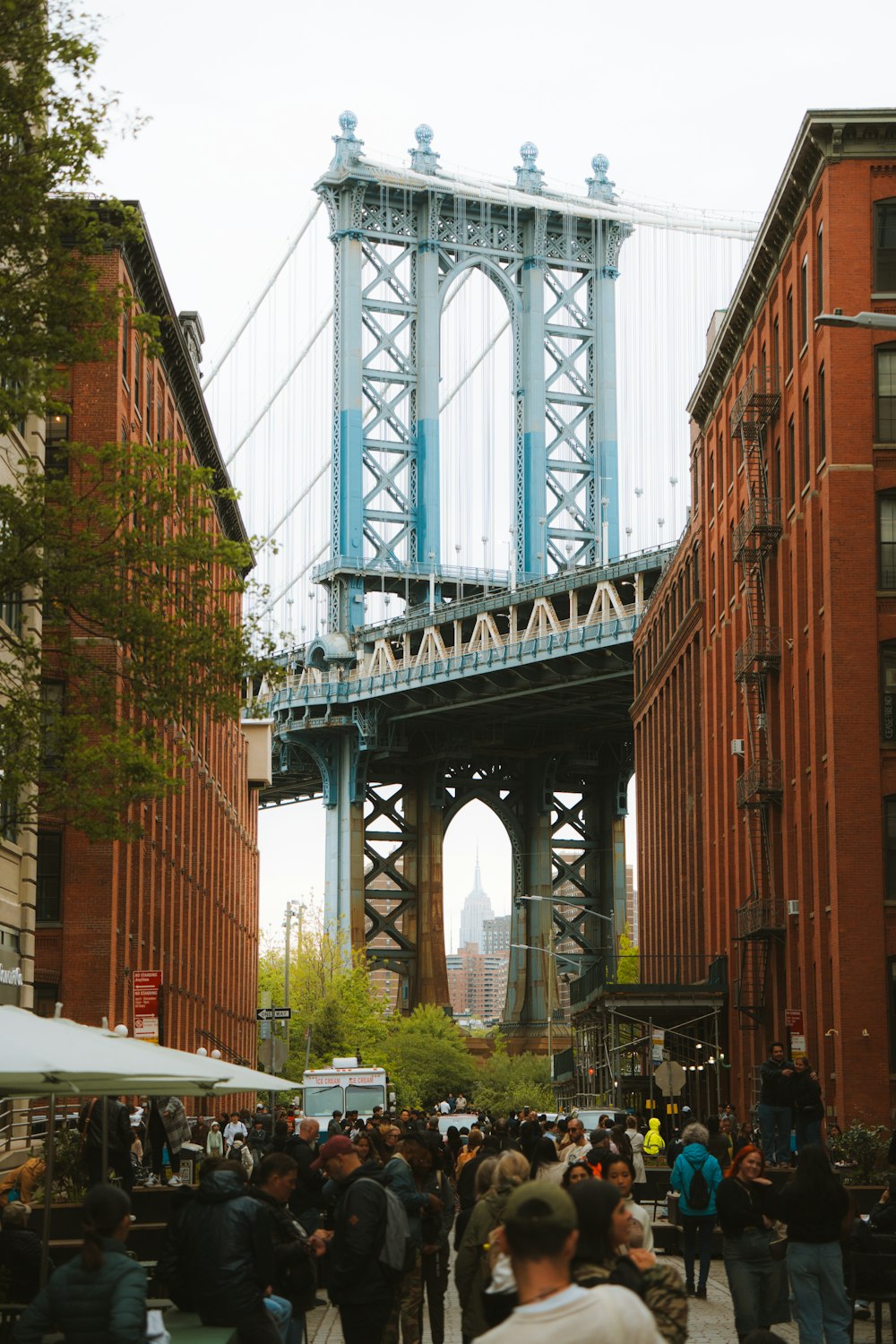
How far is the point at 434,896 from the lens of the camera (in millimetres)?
133000

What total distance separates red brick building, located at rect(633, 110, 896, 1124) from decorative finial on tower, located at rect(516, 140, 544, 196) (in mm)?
68526

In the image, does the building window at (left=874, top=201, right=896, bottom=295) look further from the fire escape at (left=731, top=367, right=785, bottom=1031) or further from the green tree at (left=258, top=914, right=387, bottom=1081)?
the green tree at (left=258, top=914, right=387, bottom=1081)

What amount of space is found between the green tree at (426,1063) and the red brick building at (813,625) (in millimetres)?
53179

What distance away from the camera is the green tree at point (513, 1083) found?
364 feet

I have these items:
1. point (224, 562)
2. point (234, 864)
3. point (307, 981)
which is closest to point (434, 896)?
point (307, 981)

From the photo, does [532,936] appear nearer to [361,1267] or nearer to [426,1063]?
[426,1063]

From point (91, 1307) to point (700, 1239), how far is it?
13.6 m

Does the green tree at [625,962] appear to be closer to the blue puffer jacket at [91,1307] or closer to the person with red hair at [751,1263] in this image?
the person with red hair at [751,1263]

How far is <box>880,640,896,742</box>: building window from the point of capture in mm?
42875

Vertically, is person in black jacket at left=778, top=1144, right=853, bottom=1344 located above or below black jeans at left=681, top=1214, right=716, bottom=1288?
above

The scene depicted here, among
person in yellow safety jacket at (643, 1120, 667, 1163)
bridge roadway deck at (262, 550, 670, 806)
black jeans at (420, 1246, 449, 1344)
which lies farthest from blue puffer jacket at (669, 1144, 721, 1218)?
bridge roadway deck at (262, 550, 670, 806)

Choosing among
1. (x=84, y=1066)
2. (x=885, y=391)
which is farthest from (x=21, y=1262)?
(x=885, y=391)

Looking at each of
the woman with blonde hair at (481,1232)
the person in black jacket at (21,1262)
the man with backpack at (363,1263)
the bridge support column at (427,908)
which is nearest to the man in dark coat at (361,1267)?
the man with backpack at (363,1263)

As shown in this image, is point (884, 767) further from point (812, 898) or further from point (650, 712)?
point (650, 712)
